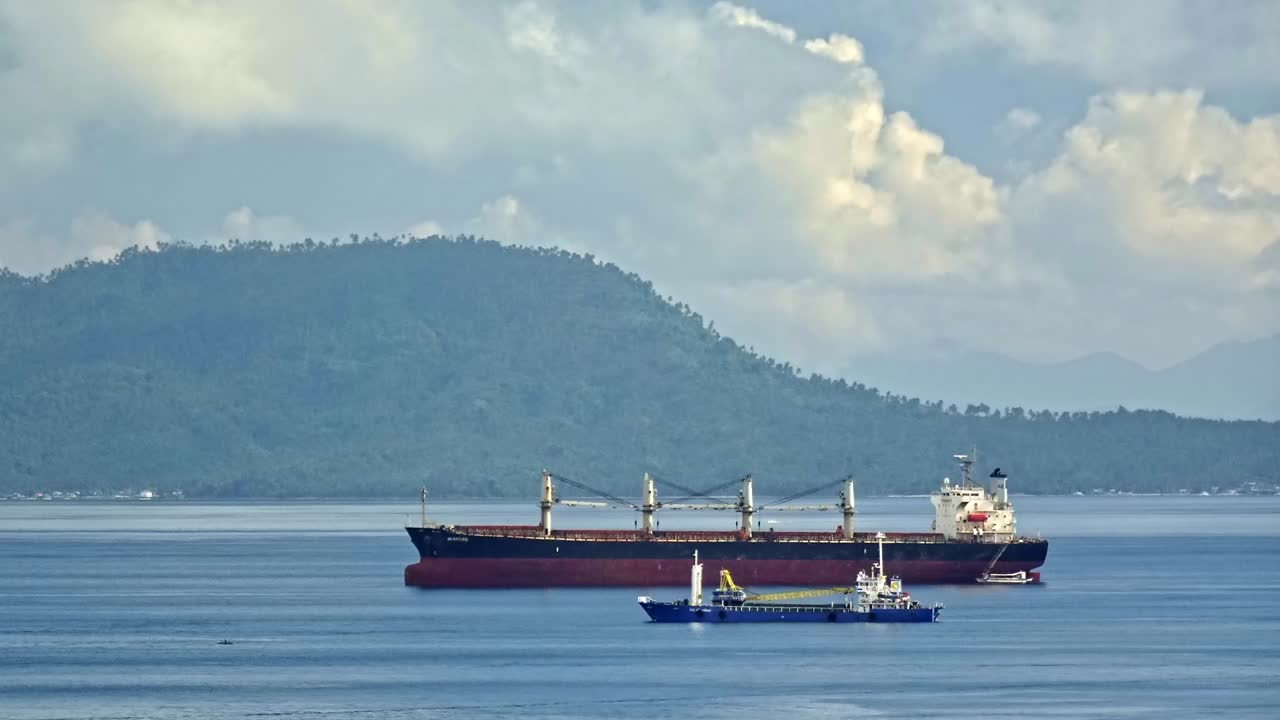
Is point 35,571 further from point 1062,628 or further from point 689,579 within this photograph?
point 1062,628

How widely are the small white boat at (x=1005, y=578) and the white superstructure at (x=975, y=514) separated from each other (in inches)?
81.2

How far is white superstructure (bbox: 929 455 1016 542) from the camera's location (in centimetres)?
12800

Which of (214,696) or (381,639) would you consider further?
(381,639)

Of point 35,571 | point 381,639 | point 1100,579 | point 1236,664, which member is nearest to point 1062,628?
point 1236,664

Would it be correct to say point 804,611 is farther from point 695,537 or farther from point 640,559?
point 695,537

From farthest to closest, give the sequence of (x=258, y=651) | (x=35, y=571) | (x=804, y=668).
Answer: (x=35, y=571) → (x=258, y=651) → (x=804, y=668)

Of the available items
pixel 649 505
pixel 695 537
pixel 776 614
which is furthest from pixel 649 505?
pixel 776 614

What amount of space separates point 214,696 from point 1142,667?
117 feet

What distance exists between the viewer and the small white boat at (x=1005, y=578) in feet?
418

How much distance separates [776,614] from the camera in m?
106

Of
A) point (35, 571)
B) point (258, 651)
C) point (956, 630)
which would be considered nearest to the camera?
point (258, 651)

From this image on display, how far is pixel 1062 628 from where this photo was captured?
104 meters

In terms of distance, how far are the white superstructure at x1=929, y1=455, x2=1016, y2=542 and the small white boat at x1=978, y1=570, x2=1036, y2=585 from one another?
2.06 m

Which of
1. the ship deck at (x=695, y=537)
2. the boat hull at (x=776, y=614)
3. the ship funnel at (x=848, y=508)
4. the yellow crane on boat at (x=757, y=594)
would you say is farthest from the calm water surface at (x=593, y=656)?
the ship funnel at (x=848, y=508)
